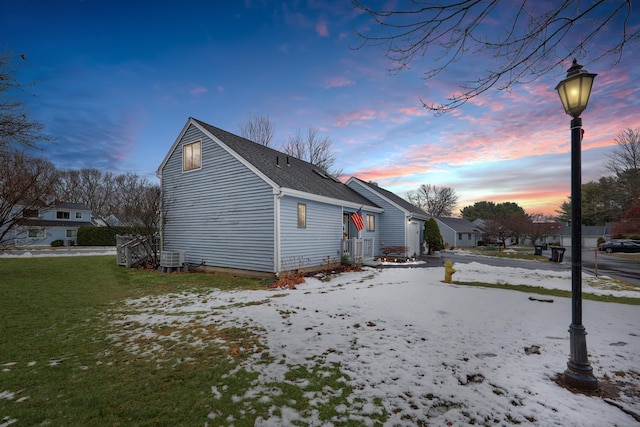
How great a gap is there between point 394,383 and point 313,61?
1000 cm

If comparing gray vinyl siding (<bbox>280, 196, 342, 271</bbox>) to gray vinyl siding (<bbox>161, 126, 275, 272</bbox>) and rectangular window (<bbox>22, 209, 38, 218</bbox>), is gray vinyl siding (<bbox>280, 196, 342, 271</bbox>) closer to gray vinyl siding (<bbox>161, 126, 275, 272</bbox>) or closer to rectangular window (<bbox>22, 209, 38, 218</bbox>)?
gray vinyl siding (<bbox>161, 126, 275, 272</bbox>)

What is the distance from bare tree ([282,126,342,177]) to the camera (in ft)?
102

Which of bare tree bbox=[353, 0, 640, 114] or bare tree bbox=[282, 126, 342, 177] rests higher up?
bare tree bbox=[282, 126, 342, 177]

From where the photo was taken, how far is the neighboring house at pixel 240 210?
10.8 metres

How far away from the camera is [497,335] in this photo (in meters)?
4.64

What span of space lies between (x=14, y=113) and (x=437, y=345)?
1130 cm

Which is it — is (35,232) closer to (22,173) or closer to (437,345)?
(22,173)

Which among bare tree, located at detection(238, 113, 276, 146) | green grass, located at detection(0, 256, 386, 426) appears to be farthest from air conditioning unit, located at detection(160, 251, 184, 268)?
bare tree, located at detection(238, 113, 276, 146)

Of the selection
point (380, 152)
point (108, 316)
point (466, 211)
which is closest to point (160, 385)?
point (108, 316)

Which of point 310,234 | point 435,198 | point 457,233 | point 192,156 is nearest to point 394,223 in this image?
point 310,234

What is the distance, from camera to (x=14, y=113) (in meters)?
6.91

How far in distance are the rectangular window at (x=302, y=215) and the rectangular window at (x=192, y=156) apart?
5.50 meters

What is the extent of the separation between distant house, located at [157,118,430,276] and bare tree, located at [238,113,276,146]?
14818 mm

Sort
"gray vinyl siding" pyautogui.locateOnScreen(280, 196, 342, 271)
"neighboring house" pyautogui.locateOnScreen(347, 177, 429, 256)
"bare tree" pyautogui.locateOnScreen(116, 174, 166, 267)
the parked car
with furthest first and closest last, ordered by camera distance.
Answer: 1. the parked car
2. "neighboring house" pyautogui.locateOnScreen(347, 177, 429, 256)
3. "bare tree" pyautogui.locateOnScreen(116, 174, 166, 267)
4. "gray vinyl siding" pyautogui.locateOnScreen(280, 196, 342, 271)
